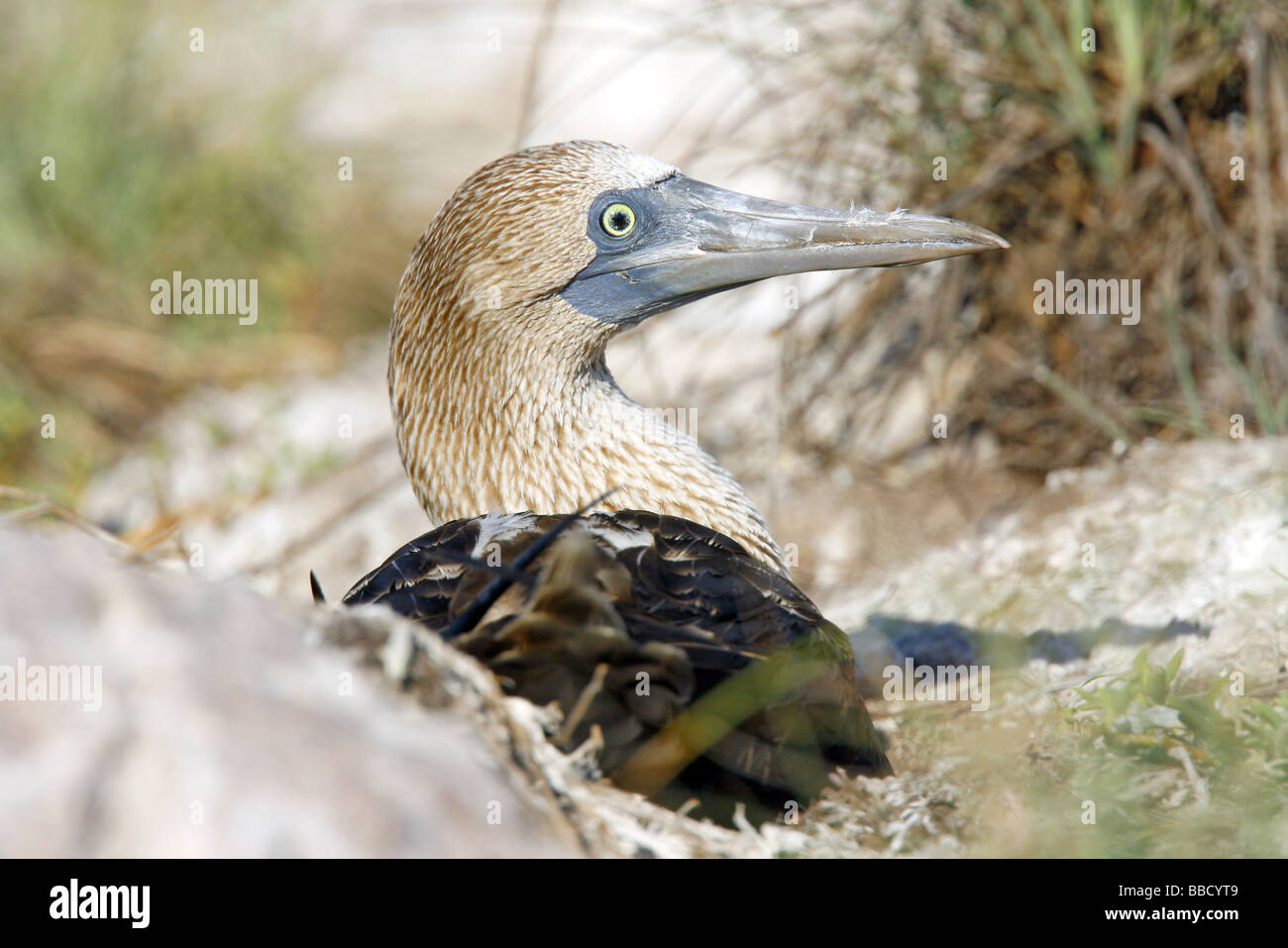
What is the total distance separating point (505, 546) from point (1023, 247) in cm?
274

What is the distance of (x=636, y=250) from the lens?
10.3ft

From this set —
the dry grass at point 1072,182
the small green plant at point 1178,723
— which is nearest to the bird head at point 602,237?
the small green plant at point 1178,723

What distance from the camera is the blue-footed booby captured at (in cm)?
248

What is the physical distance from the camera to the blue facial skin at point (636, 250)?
10.3ft

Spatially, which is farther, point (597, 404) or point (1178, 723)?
point (597, 404)

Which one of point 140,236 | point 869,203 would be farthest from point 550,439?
point 140,236

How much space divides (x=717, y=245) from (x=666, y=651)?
1.31 meters

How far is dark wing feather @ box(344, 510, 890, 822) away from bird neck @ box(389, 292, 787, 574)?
13.3 inches
